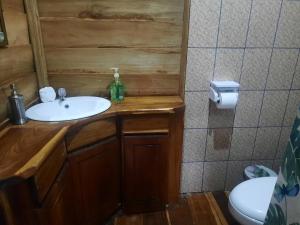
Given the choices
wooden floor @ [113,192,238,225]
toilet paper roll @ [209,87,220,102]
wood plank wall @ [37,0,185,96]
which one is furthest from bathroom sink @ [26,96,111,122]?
wooden floor @ [113,192,238,225]

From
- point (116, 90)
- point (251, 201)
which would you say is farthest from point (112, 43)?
point (251, 201)

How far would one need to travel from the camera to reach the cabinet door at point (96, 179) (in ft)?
3.98

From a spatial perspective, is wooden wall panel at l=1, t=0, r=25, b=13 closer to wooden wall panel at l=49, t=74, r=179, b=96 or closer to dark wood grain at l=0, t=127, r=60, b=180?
wooden wall panel at l=49, t=74, r=179, b=96

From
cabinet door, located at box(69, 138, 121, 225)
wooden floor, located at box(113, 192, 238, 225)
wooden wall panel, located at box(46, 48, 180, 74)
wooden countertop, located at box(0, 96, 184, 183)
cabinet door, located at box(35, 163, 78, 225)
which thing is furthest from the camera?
wooden floor, located at box(113, 192, 238, 225)

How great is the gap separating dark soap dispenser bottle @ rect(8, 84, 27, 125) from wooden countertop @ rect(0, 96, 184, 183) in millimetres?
34

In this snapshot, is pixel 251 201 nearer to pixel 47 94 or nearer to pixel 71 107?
pixel 71 107

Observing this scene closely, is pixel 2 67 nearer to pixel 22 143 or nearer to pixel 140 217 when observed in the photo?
pixel 22 143

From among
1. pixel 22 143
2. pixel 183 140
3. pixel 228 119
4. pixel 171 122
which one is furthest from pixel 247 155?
pixel 22 143

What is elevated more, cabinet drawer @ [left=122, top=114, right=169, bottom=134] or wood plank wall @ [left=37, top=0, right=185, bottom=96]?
wood plank wall @ [left=37, top=0, right=185, bottom=96]

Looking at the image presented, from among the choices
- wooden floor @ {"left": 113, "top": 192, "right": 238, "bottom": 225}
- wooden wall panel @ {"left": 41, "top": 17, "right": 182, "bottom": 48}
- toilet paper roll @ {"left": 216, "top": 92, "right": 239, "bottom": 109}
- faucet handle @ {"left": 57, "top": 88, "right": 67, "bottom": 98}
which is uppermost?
wooden wall panel @ {"left": 41, "top": 17, "right": 182, "bottom": 48}

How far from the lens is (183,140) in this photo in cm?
165

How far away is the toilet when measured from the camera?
1112 millimetres

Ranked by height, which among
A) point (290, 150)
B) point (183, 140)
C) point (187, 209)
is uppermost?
point (290, 150)

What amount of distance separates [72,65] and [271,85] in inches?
53.7
